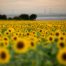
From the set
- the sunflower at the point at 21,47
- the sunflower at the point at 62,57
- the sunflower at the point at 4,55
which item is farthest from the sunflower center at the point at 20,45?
the sunflower at the point at 62,57

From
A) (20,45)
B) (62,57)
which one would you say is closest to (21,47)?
(20,45)

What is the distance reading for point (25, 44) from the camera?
1.24 metres

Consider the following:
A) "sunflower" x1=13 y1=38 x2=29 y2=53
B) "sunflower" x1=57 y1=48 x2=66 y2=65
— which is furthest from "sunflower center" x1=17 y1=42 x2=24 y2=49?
"sunflower" x1=57 y1=48 x2=66 y2=65

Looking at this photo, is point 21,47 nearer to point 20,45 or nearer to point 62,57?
point 20,45

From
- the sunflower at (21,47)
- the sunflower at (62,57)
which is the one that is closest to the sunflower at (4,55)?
the sunflower at (21,47)

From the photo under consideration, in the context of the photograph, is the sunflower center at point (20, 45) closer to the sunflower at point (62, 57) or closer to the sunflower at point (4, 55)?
the sunflower at point (4, 55)

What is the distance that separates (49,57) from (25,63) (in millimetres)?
137

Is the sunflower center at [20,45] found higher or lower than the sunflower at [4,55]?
higher

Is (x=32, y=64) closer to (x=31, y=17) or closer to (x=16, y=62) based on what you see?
(x=16, y=62)

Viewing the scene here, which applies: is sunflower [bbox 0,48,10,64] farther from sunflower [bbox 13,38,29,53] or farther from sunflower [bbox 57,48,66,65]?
sunflower [bbox 57,48,66,65]

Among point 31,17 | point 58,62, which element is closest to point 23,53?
point 58,62

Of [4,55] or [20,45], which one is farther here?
[20,45]

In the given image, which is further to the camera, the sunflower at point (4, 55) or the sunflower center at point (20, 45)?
the sunflower center at point (20, 45)

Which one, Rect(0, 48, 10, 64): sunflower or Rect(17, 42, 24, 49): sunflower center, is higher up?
Rect(17, 42, 24, 49): sunflower center
